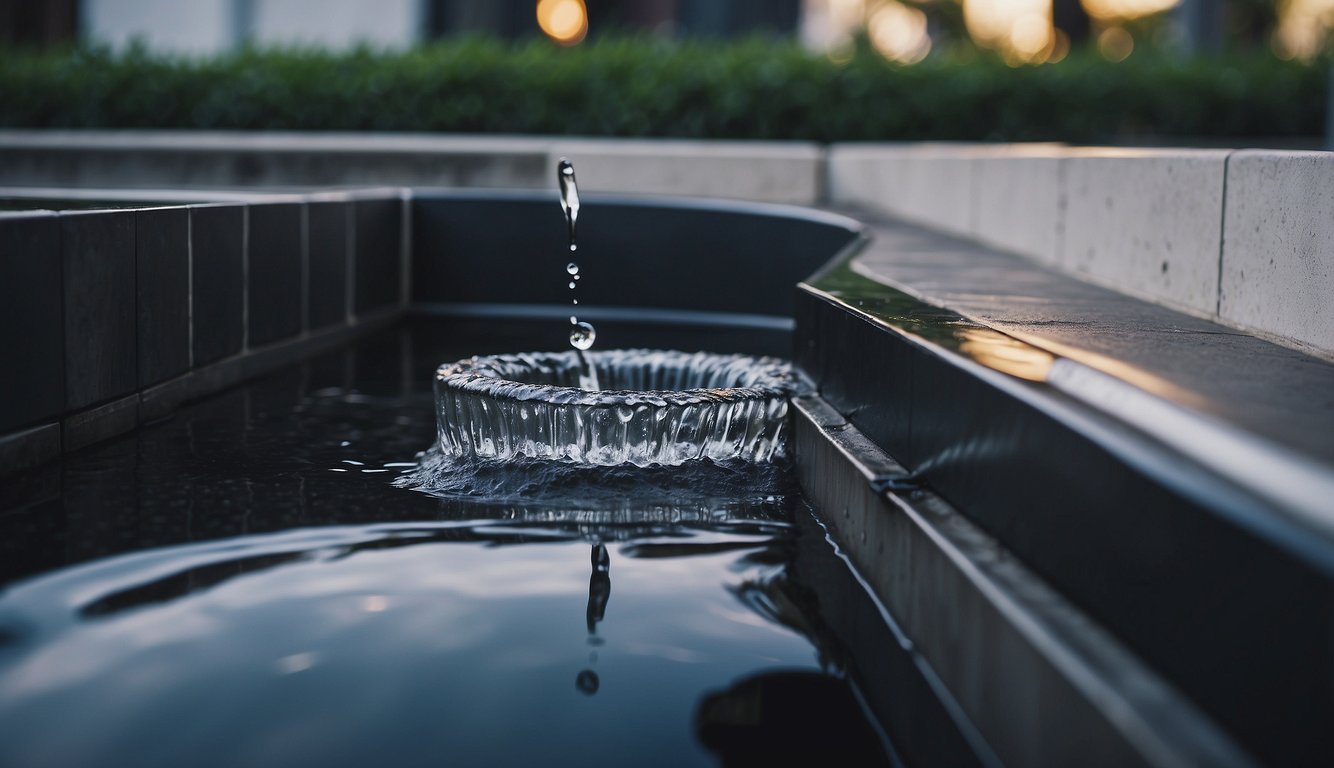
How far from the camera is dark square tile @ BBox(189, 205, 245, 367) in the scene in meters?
4.41

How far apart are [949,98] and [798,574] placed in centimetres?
772

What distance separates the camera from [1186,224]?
3.75 metres

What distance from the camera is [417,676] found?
7.25ft

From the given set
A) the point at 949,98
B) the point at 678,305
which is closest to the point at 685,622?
the point at 678,305

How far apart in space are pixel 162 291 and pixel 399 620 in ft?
6.88

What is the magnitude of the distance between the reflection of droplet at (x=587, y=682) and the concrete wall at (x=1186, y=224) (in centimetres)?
164

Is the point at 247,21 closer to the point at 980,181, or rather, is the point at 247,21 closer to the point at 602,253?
the point at 602,253

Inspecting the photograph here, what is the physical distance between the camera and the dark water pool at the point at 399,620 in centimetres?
200

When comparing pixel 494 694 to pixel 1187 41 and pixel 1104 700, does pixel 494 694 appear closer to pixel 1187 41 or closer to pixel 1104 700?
pixel 1104 700

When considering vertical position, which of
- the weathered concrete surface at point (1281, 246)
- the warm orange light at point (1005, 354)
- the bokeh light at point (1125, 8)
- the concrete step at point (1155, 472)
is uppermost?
the bokeh light at point (1125, 8)

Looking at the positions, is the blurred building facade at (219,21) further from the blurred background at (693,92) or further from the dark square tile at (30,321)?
the dark square tile at (30,321)

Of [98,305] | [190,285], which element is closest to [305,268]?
[190,285]

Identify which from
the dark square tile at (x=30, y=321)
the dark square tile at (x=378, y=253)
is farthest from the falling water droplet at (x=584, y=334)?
the dark square tile at (x=30, y=321)

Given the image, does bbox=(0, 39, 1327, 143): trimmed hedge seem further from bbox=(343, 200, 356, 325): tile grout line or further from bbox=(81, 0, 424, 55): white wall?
bbox=(81, 0, 424, 55): white wall
